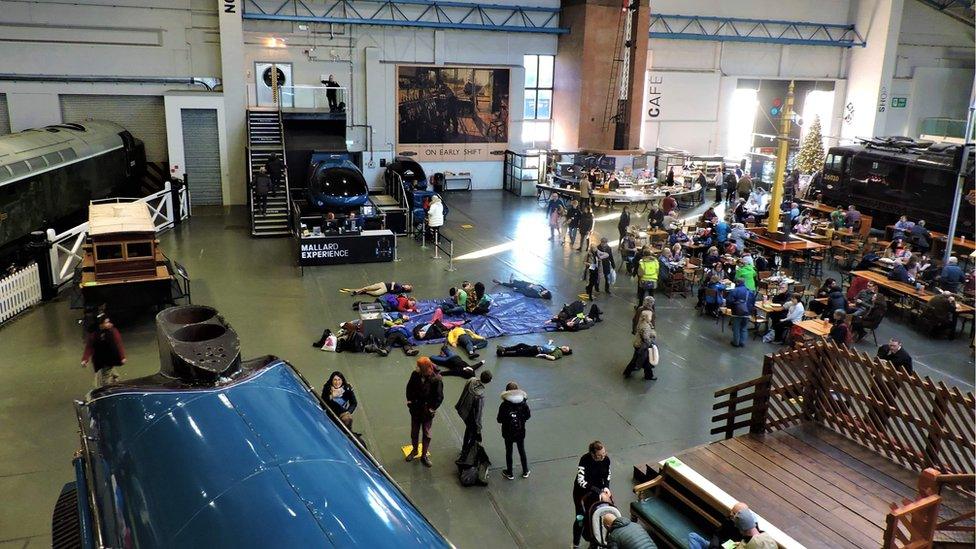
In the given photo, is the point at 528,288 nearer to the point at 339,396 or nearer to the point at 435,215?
the point at 435,215

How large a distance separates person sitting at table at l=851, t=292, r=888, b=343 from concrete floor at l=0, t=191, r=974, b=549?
328 mm

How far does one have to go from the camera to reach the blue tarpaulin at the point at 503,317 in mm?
15266

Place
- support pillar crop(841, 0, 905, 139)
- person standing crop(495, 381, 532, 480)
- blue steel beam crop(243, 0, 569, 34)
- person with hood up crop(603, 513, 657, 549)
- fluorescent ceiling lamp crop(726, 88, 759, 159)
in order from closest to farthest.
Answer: person with hood up crop(603, 513, 657, 549)
person standing crop(495, 381, 532, 480)
blue steel beam crop(243, 0, 569, 34)
support pillar crop(841, 0, 905, 139)
fluorescent ceiling lamp crop(726, 88, 759, 159)

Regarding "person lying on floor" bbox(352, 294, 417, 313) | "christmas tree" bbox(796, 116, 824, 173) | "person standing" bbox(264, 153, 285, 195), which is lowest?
"person lying on floor" bbox(352, 294, 417, 313)

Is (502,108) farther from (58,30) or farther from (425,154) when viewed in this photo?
(58,30)

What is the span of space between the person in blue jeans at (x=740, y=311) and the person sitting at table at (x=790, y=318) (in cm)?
72

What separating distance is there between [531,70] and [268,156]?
13.6 metres

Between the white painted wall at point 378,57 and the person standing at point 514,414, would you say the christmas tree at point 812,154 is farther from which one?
the person standing at point 514,414

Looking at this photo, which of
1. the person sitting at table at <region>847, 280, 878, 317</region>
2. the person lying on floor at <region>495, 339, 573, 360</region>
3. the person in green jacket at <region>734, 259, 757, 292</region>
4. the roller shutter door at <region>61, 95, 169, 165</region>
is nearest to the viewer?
the person lying on floor at <region>495, 339, 573, 360</region>

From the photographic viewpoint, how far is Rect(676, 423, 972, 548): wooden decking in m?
7.62

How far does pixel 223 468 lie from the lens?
14.8 feet

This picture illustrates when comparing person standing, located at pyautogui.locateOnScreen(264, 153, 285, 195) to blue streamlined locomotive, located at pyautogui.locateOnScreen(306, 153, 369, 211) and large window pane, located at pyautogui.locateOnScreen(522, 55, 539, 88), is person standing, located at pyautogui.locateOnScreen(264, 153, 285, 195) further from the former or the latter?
large window pane, located at pyautogui.locateOnScreen(522, 55, 539, 88)

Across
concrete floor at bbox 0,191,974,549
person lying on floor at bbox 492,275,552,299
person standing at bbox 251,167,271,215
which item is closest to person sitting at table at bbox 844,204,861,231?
concrete floor at bbox 0,191,974,549

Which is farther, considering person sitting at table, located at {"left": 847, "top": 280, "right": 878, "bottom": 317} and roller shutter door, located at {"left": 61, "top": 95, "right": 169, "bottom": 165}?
roller shutter door, located at {"left": 61, "top": 95, "right": 169, "bottom": 165}
